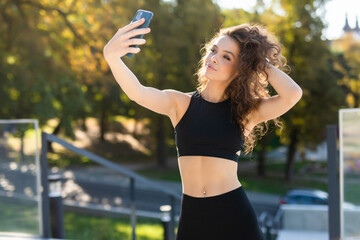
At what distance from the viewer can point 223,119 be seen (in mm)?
1904

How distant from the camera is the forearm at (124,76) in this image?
1.66 m

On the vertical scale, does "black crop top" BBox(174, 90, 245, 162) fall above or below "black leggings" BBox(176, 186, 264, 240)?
above

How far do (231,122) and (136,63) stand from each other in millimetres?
12248

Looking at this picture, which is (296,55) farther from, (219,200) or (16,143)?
(219,200)

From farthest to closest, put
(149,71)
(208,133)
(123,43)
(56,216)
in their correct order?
1. (149,71)
2. (56,216)
3. (208,133)
4. (123,43)

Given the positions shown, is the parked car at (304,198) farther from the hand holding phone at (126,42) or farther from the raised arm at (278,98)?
the hand holding phone at (126,42)

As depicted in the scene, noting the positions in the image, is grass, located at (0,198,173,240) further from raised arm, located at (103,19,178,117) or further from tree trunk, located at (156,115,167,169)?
tree trunk, located at (156,115,167,169)

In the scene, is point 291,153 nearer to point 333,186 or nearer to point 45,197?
point 333,186

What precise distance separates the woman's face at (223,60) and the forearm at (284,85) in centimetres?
17

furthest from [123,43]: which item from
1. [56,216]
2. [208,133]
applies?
[56,216]

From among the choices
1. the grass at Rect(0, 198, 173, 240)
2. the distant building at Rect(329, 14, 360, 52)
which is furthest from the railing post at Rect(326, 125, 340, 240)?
the distant building at Rect(329, 14, 360, 52)

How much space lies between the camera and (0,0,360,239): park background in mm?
13031

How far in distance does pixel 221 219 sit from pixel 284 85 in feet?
2.03

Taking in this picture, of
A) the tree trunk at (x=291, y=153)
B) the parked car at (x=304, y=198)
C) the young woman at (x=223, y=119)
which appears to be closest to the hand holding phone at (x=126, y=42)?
the young woman at (x=223, y=119)
